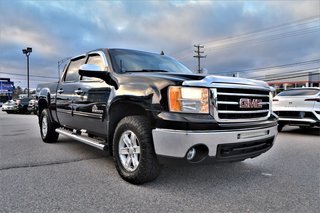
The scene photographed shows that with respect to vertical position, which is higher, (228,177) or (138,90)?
(138,90)

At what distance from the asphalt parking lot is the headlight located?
1.00 meters

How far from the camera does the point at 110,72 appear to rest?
4.30 m

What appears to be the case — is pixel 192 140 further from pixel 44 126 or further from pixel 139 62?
pixel 44 126

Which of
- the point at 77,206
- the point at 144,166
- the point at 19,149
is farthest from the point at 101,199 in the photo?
the point at 19,149

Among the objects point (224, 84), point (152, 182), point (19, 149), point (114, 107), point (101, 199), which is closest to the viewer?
point (101, 199)

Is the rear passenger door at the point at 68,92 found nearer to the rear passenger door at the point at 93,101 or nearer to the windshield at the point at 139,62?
the rear passenger door at the point at 93,101

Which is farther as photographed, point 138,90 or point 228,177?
point 228,177

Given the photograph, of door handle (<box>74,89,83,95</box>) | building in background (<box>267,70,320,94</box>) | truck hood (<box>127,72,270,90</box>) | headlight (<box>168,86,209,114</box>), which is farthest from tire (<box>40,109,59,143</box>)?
building in background (<box>267,70,320,94</box>)

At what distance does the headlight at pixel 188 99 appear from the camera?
322 cm

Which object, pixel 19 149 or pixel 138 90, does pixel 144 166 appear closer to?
pixel 138 90

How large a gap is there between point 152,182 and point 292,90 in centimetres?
703

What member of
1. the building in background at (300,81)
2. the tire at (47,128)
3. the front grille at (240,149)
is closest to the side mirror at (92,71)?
the front grille at (240,149)

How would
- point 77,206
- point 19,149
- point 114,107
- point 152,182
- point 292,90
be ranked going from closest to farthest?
1. point 77,206
2. point 152,182
3. point 114,107
4. point 19,149
5. point 292,90

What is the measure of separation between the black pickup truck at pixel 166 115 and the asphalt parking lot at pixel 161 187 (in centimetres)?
37
